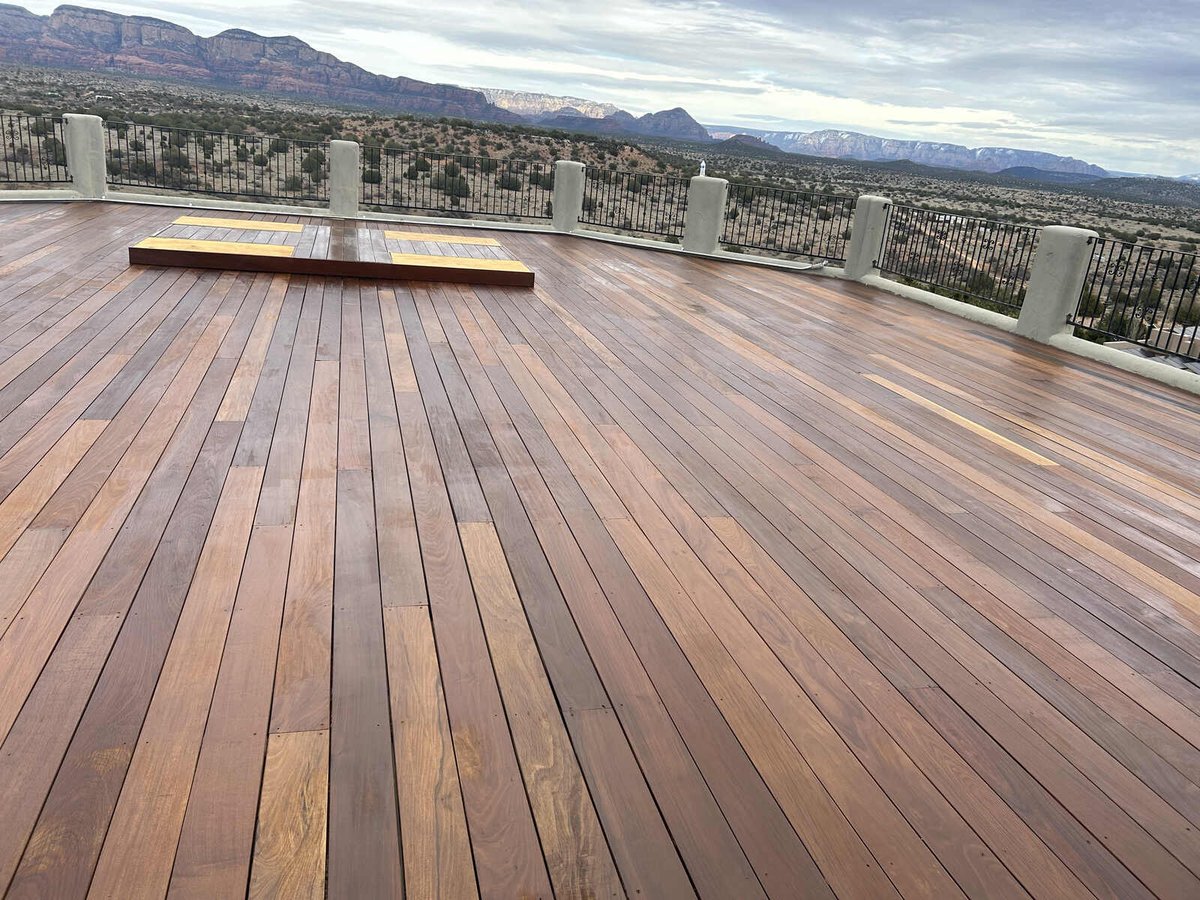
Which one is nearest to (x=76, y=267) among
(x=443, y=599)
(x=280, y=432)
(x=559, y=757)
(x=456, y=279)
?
(x=456, y=279)

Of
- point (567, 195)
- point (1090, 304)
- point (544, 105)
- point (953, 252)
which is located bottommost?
point (1090, 304)

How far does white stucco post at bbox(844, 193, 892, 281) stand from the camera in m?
10.1

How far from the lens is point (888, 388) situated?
5.61 meters

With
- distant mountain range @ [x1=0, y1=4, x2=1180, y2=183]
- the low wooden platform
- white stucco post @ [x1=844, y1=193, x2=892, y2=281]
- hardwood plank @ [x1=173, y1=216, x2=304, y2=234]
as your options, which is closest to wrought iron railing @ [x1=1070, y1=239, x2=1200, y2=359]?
white stucco post @ [x1=844, y1=193, x2=892, y2=281]

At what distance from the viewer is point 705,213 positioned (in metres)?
11.0

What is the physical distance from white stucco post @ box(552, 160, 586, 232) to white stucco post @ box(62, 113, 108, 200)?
18.1 ft

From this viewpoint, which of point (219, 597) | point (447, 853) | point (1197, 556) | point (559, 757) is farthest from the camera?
point (1197, 556)

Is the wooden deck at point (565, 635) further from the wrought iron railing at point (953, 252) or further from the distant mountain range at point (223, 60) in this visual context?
the distant mountain range at point (223, 60)

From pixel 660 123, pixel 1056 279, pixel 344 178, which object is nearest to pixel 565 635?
pixel 1056 279

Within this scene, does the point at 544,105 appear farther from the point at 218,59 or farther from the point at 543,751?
the point at 543,751

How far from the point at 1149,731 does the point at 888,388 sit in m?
3.59

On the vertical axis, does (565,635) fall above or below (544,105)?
below

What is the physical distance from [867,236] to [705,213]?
80.3 inches

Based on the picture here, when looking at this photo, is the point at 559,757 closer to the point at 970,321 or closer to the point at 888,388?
the point at 888,388
